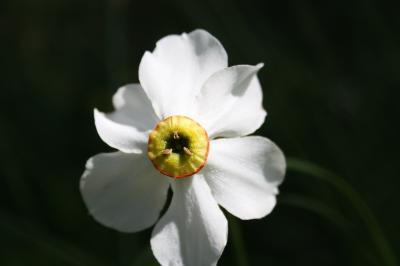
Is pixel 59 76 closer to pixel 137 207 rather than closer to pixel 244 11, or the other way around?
pixel 244 11

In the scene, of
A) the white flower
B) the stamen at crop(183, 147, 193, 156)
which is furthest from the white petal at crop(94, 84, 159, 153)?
the stamen at crop(183, 147, 193, 156)

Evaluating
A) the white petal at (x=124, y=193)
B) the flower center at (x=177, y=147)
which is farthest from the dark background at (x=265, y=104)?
the flower center at (x=177, y=147)

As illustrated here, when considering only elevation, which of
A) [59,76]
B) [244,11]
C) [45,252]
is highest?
[244,11]

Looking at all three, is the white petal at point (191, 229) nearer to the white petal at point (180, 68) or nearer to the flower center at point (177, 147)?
the flower center at point (177, 147)

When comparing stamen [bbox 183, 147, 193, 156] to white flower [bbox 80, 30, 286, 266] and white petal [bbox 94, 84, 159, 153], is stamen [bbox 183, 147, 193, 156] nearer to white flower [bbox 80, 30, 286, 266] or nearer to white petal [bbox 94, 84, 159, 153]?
white flower [bbox 80, 30, 286, 266]

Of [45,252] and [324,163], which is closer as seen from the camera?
[45,252]

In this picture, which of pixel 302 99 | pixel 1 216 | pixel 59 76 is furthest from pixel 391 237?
pixel 59 76

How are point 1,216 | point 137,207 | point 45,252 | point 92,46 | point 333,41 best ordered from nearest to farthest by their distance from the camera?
1. point 137,207
2. point 1,216
3. point 45,252
4. point 333,41
5. point 92,46

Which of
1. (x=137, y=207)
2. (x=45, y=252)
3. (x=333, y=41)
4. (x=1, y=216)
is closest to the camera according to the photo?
(x=137, y=207)
